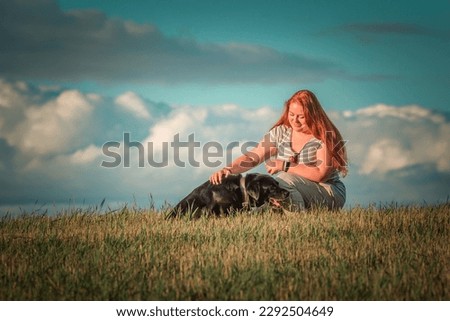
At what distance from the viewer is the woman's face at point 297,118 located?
9.42 m

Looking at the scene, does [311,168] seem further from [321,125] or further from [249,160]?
[249,160]

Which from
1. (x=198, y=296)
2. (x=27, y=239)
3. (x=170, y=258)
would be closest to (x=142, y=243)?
(x=170, y=258)

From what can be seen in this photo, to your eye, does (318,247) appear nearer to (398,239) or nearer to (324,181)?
(398,239)

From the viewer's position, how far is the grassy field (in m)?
5.64

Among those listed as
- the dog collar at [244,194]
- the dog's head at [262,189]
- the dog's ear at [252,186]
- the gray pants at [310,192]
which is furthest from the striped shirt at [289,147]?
the dog collar at [244,194]

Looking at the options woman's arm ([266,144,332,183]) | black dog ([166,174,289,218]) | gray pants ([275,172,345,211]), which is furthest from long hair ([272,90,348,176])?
black dog ([166,174,289,218])

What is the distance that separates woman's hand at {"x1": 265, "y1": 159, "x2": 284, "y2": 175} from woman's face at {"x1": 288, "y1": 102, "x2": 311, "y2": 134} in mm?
529

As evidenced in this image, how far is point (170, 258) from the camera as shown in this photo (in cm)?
667

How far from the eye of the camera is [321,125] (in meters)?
9.48

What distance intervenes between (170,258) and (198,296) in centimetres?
116

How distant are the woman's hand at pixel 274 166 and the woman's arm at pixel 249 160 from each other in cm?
10

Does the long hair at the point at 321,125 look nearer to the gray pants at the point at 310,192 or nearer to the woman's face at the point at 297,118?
the woman's face at the point at 297,118

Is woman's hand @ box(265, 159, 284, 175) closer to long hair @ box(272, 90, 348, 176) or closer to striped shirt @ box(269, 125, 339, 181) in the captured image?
striped shirt @ box(269, 125, 339, 181)

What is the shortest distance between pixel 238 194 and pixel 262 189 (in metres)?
0.33
